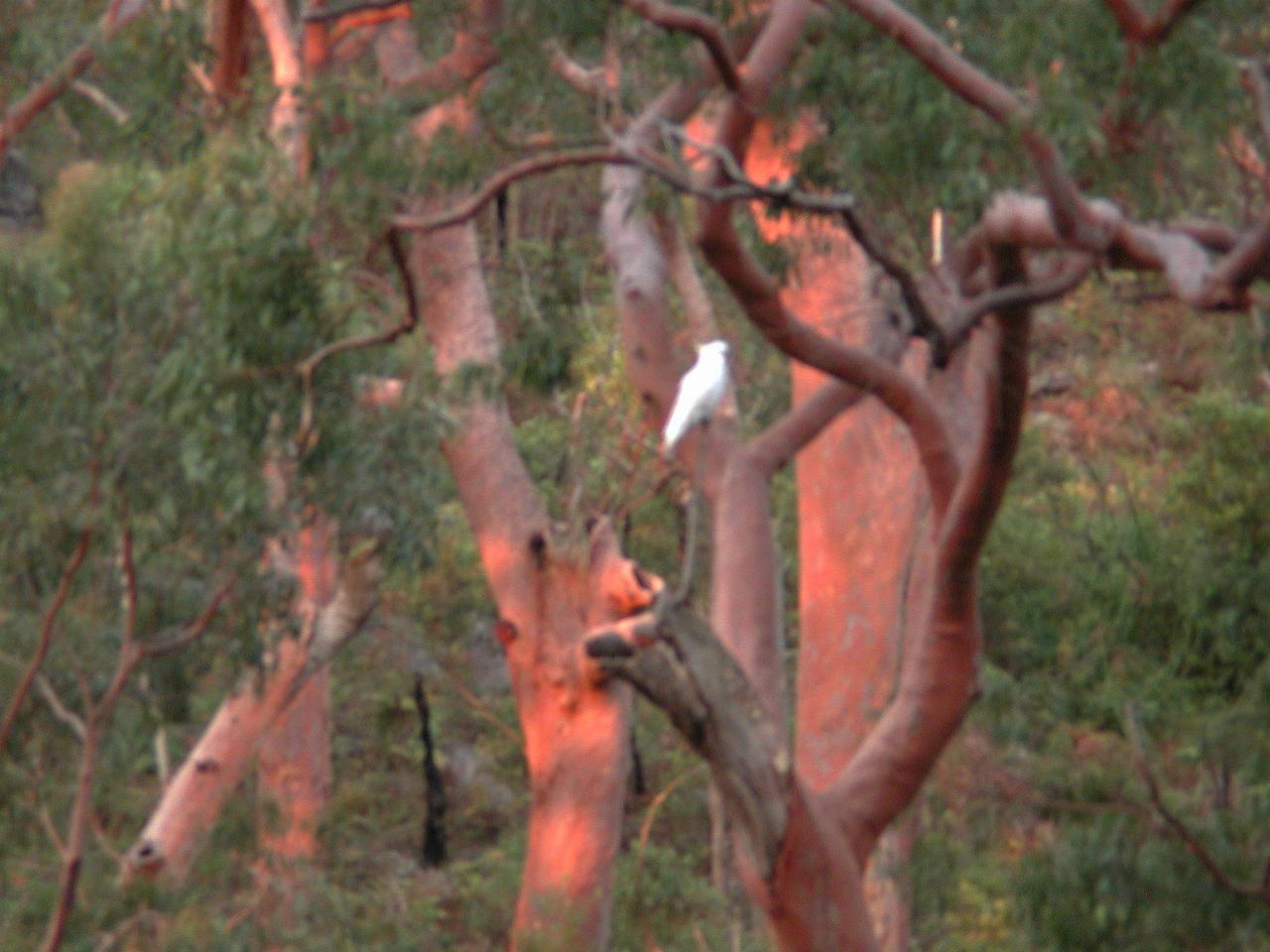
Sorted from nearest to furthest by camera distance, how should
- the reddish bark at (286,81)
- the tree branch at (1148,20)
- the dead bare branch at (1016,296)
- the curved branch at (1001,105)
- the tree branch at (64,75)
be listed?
1. the curved branch at (1001,105)
2. the dead bare branch at (1016,296)
3. the tree branch at (1148,20)
4. the reddish bark at (286,81)
5. the tree branch at (64,75)

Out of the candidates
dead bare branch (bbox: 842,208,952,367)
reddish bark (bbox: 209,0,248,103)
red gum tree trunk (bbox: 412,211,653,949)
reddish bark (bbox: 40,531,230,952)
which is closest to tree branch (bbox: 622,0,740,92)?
dead bare branch (bbox: 842,208,952,367)

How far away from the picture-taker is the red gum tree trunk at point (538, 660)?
8.88 m

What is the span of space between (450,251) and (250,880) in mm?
2858

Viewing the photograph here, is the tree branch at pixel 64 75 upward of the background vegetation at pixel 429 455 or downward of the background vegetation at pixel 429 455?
upward

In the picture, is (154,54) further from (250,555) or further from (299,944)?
(299,944)

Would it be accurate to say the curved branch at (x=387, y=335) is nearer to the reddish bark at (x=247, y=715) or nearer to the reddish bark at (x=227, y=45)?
the reddish bark at (x=247, y=715)

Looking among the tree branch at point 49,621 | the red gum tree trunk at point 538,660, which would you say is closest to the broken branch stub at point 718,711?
the tree branch at point 49,621

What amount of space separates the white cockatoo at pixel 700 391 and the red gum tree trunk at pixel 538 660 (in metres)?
1.79

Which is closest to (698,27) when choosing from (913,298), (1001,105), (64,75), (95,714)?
(1001,105)

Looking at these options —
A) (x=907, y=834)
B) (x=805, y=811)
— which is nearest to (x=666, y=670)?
(x=805, y=811)

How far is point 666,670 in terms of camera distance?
226 inches

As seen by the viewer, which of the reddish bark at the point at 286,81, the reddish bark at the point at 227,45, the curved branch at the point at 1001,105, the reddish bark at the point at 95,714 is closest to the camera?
the curved branch at the point at 1001,105

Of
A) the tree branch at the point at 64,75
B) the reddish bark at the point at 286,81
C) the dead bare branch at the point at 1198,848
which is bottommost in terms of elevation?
the dead bare branch at the point at 1198,848

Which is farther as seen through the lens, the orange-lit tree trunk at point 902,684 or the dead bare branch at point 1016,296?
the orange-lit tree trunk at point 902,684
